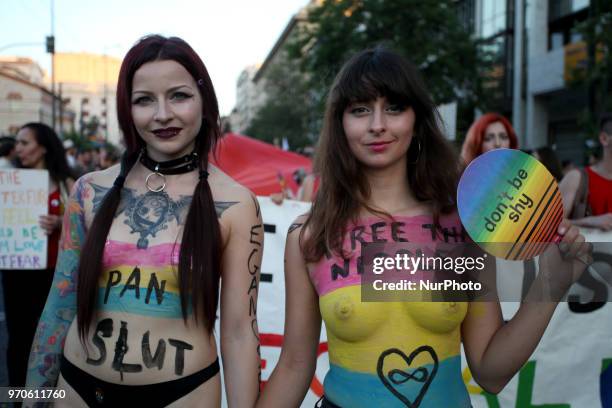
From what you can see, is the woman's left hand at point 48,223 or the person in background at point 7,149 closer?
the woman's left hand at point 48,223

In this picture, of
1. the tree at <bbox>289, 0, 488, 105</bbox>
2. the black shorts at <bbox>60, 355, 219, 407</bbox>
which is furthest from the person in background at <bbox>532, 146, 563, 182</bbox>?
the tree at <bbox>289, 0, 488, 105</bbox>

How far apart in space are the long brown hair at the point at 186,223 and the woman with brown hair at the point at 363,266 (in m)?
0.26

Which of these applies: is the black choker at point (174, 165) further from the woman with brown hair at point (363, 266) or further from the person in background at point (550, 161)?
the person in background at point (550, 161)

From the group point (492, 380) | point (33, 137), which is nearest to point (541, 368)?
point (492, 380)

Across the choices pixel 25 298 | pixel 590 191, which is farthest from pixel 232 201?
pixel 590 191

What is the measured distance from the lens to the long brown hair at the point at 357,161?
1.90 metres

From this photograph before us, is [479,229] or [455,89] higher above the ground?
[455,89]

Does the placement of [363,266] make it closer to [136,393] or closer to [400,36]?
[136,393]

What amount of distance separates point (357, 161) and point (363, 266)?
1.23 ft

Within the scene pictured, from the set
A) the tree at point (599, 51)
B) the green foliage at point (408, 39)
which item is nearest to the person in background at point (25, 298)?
the tree at point (599, 51)

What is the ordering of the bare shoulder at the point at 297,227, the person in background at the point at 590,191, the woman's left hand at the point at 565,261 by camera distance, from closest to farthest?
the woman's left hand at the point at 565,261 → the bare shoulder at the point at 297,227 → the person in background at the point at 590,191

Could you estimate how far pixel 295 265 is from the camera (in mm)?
1959

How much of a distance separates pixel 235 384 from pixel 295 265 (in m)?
0.44

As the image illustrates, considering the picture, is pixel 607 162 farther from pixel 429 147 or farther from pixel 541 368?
pixel 429 147
